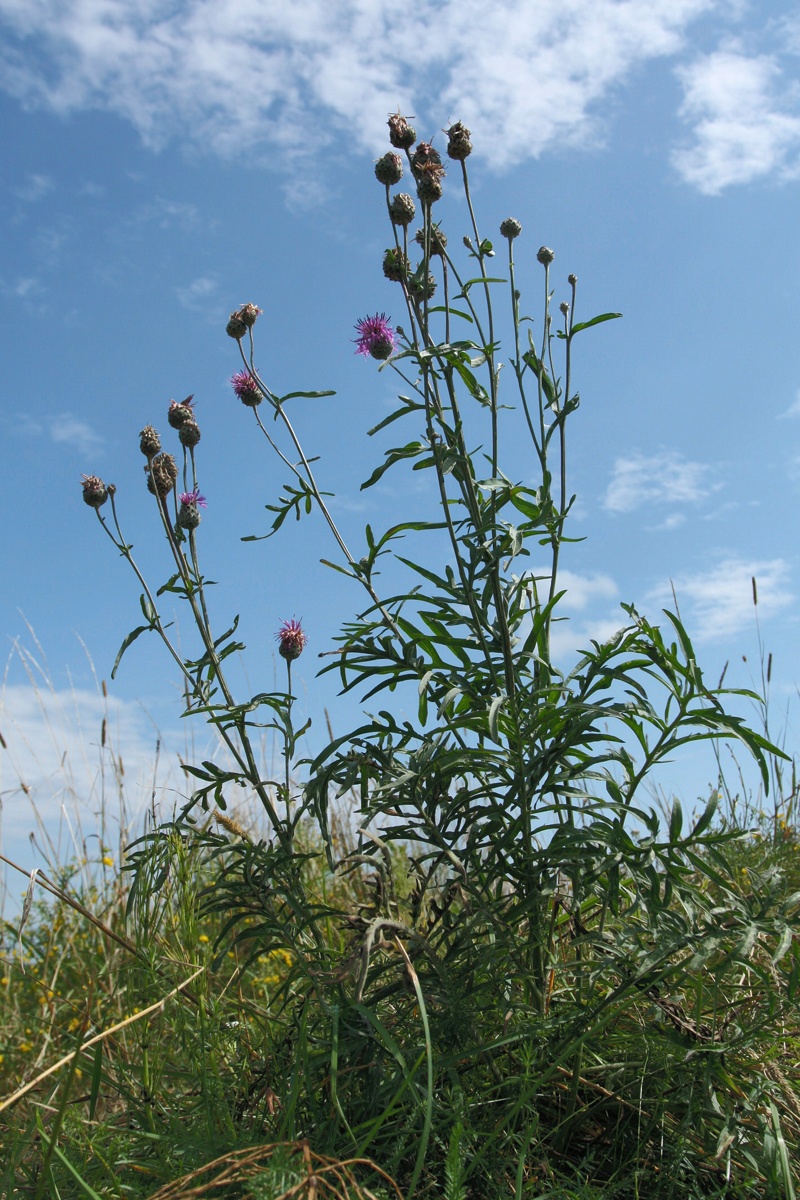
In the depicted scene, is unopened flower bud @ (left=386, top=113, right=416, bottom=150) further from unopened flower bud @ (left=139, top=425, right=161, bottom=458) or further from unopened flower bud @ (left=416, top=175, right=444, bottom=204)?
unopened flower bud @ (left=139, top=425, right=161, bottom=458)

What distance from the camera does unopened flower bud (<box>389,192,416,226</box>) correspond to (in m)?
2.08

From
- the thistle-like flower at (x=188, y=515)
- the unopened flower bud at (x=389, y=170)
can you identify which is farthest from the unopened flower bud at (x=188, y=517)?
the unopened flower bud at (x=389, y=170)

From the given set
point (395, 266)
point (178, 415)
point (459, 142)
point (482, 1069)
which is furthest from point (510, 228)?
point (482, 1069)

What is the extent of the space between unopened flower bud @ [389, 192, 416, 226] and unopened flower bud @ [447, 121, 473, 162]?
0.31m

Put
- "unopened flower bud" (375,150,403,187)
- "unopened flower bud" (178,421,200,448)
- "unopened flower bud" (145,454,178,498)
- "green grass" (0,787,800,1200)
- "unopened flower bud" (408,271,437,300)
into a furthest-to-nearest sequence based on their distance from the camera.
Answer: "unopened flower bud" (178,421,200,448) < "unopened flower bud" (145,454,178,498) < "unopened flower bud" (375,150,403,187) < "unopened flower bud" (408,271,437,300) < "green grass" (0,787,800,1200)

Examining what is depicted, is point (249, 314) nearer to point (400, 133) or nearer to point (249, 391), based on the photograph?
point (249, 391)

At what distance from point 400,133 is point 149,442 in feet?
3.06

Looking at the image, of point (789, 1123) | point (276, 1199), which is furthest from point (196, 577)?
point (789, 1123)

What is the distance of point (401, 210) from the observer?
2.08 meters

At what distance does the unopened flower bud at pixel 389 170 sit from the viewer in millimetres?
2105

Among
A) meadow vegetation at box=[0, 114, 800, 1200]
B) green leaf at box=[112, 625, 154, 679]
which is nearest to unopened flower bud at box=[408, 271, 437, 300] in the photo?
meadow vegetation at box=[0, 114, 800, 1200]

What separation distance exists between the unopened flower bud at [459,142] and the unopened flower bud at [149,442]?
993mm

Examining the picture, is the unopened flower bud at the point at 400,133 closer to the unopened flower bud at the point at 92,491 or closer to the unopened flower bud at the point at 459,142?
the unopened flower bud at the point at 459,142

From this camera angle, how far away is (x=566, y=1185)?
158cm
